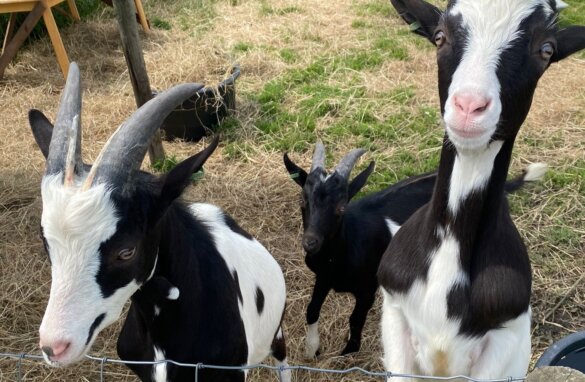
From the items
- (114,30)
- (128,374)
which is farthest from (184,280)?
(114,30)

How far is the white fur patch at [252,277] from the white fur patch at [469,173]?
1.08m

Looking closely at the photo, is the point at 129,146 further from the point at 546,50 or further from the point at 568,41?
the point at 568,41

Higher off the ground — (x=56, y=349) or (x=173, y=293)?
(x=56, y=349)

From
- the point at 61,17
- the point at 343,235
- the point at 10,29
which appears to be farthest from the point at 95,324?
the point at 61,17

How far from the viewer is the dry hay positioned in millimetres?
3805

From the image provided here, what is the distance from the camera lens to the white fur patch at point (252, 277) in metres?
2.81

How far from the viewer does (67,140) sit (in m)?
2.17

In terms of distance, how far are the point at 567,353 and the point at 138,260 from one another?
172 centimetres

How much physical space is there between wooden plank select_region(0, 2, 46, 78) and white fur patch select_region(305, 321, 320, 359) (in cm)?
484

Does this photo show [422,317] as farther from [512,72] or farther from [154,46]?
[154,46]

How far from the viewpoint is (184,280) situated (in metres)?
2.46

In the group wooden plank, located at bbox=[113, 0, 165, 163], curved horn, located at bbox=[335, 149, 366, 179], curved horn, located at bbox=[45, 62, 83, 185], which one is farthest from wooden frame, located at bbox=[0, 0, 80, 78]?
curved horn, located at bbox=[45, 62, 83, 185]

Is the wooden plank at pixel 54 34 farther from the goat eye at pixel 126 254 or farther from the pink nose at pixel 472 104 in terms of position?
the pink nose at pixel 472 104

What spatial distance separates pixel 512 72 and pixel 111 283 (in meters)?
1.43
